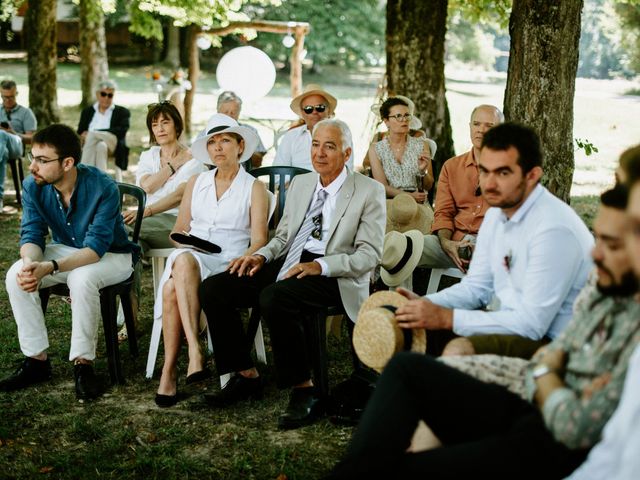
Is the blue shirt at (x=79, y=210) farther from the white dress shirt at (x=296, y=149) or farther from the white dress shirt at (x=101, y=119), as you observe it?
the white dress shirt at (x=101, y=119)

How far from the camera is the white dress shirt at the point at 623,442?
1.94 m

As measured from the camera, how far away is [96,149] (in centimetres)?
964

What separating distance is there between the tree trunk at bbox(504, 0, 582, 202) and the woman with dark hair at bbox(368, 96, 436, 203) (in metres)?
0.72

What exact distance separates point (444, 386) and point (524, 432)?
0.96 ft

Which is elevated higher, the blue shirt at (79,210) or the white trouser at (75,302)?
the blue shirt at (79,210)

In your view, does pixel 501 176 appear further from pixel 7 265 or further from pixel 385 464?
pixel 7 265

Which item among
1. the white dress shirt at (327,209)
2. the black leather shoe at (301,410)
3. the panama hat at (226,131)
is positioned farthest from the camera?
the panama hat at (226,131)

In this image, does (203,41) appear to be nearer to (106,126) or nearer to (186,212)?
(106,126)

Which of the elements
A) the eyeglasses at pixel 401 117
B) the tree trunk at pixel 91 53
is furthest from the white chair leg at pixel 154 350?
the tree trunk at pixel 91 53

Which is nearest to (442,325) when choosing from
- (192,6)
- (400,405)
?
(400,405)

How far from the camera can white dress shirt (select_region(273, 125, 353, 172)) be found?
662 centimetres

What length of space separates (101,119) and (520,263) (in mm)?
8114

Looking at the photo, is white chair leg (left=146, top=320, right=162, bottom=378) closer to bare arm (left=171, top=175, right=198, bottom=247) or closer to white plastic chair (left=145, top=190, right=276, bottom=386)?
white plastic chair (left=145, top=190, right=276, bottom=386)

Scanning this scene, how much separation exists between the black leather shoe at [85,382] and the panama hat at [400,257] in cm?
171
